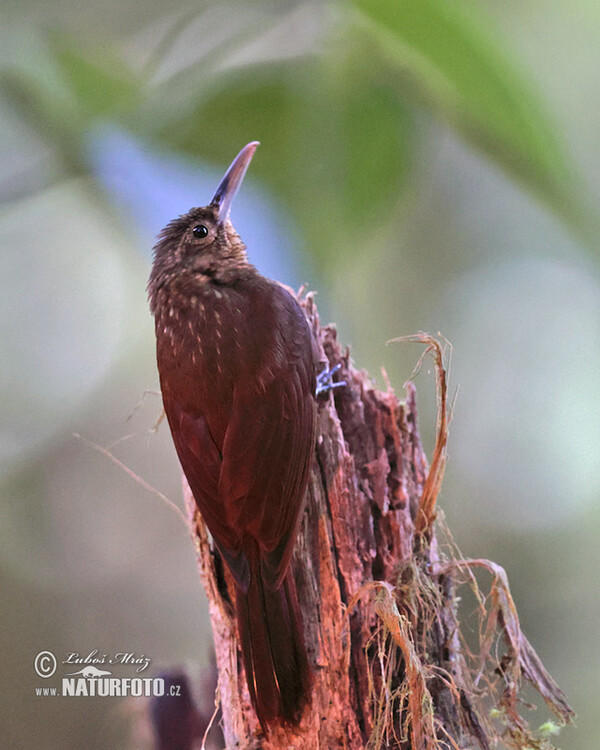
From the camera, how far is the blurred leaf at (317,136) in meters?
1.91

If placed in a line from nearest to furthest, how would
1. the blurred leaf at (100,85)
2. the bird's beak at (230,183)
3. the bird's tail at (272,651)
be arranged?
the bird's tail at (272,651) < the bird's beak at (230,183) < the blurred leaf at (100,85)

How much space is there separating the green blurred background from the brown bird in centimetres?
30

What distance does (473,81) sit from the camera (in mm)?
1855

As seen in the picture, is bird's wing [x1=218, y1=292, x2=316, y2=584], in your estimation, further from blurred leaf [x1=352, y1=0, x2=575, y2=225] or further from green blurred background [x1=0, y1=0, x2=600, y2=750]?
blurred leaf [x1=352, y1=0, x2=575, y2=225]

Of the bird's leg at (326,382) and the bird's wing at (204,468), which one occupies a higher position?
the bird's leg at (326,382)

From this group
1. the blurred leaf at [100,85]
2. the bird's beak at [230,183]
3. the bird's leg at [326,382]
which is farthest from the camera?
the blurred leaf at [100,85]

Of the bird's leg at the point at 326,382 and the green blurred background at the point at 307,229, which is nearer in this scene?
the bird's leg at the point at 326,382

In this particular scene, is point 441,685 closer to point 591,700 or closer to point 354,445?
Result: point 591,700

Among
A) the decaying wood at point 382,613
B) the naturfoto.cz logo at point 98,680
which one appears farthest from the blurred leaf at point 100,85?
the naturfoto.cz logo at point 98,680

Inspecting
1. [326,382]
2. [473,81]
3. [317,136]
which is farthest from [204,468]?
[473,81]

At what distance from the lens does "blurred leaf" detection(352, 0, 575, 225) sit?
185cm

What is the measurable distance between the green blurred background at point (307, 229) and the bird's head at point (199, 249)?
0.10m

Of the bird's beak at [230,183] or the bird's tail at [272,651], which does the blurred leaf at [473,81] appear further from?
the bird's tail at [272,651]

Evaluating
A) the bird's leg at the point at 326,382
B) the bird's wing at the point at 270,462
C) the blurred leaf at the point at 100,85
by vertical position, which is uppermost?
the blurred leaf at the point at 100,85
